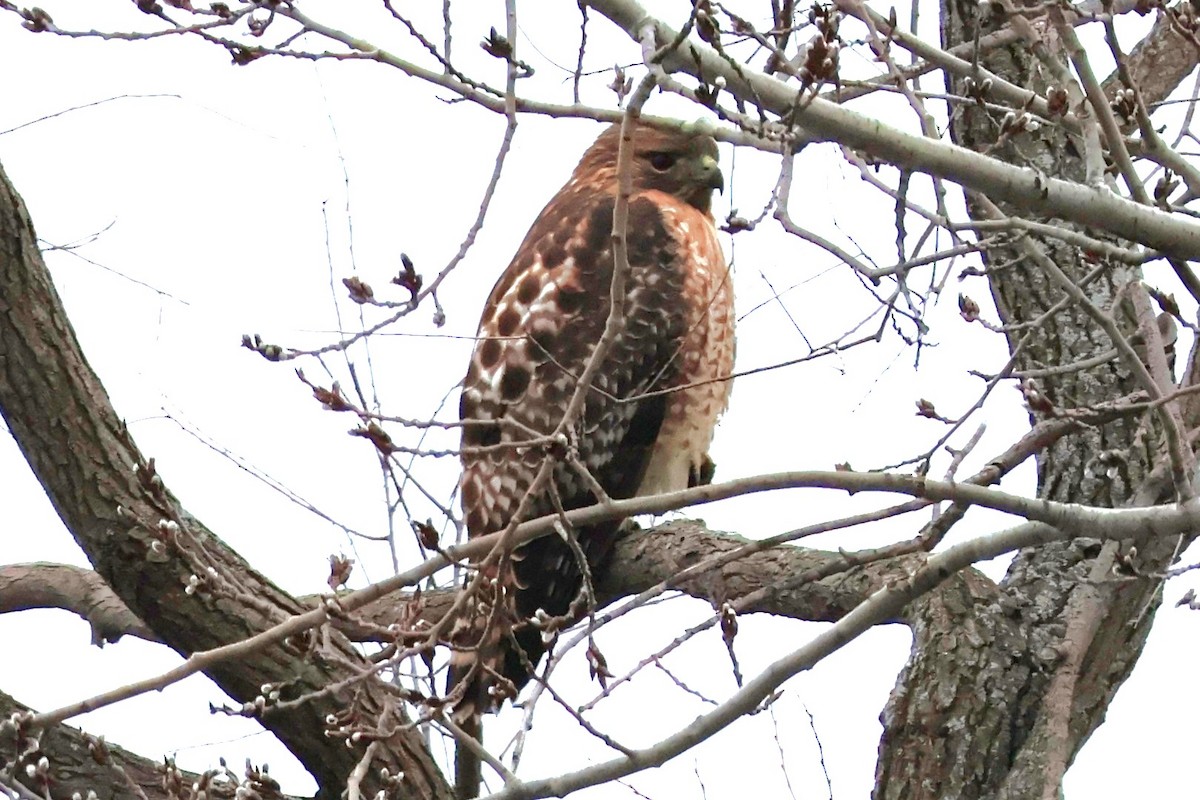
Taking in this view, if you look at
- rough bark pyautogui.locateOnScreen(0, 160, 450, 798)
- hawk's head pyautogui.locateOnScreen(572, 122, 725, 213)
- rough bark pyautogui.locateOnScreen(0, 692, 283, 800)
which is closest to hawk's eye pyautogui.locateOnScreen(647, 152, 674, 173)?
hawk's head pyautogui.locateOnScreen(572, 122, 725, 213)

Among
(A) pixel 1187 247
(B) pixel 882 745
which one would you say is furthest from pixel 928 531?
(B) pixel 882 745

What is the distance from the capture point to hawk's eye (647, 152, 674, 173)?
17.0 feet

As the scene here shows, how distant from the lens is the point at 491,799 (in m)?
2.39

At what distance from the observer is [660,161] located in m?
5.20

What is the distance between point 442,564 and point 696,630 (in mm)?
483

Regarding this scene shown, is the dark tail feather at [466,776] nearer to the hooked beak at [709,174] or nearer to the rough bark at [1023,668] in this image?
the rough bark at [1023,668]

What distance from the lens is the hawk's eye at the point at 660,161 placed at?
519cm

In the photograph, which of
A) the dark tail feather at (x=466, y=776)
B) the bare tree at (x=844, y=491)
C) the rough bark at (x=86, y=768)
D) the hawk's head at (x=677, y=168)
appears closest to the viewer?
the bare tree at (x=844, y=491)

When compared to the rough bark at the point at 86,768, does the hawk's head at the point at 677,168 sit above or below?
above

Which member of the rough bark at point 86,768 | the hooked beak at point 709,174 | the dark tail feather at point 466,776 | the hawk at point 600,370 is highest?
the hooked beak at point 709,174

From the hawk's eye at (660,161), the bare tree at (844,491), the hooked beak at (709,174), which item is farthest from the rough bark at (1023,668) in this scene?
the hawk's eye at (660,161)

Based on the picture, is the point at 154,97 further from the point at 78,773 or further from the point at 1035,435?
the point at 1035,435

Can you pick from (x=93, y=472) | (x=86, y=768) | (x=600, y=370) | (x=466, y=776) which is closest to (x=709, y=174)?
(x=600, y=370)

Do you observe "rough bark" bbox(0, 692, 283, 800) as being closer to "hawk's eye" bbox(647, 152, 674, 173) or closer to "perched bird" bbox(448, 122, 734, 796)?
"perched bird" bbox(448, 122, 734, 796)
